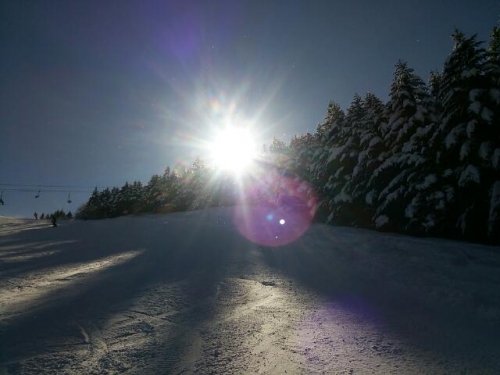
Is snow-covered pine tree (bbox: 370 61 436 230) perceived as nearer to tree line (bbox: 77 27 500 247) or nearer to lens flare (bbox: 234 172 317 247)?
tree line (bbox: 77 27 500 247)

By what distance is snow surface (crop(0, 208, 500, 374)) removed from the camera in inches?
171

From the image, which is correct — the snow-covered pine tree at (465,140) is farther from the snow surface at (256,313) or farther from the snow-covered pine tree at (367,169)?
the snow-covered pine tree at (367,169)

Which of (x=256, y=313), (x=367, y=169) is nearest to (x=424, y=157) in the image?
(x=367, y=169)

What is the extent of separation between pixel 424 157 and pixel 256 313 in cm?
1339

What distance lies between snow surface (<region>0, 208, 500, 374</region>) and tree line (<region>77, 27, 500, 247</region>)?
12.1ft

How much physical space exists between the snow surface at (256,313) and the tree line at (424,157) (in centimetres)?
368

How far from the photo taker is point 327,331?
5277 mm

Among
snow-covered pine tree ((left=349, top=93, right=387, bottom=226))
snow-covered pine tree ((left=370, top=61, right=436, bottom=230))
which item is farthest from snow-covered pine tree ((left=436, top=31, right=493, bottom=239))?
snow-covered pine tree ((left=349, top=93, right=387, bottom=226))

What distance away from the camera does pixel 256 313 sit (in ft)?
19.7

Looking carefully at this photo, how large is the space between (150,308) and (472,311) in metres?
5.76

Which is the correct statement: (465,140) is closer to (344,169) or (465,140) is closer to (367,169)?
(367,169)

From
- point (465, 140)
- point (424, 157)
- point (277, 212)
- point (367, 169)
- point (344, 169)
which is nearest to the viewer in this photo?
point (465, 140)

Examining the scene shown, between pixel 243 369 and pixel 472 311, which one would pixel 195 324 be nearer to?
pixel 243 369

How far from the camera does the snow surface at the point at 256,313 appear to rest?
4.34m
